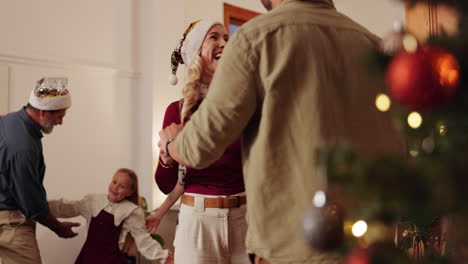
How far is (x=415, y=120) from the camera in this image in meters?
0.61

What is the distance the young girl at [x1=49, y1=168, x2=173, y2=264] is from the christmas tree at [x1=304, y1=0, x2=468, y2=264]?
296cm

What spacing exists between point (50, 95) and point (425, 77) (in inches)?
114

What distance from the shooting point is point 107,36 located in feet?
14.9

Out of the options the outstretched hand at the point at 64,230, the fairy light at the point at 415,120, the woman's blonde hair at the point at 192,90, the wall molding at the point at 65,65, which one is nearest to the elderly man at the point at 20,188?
the outstretched hand at the point at 64,230

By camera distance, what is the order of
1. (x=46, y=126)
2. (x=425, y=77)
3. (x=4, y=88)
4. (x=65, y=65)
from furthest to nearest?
(x=65, y=65) → (x=4, y=88) → (x=46, y=126) → (x=425, y=77)

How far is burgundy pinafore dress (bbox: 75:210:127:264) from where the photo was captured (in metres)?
3.43

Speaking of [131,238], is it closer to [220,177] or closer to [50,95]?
[50,95]

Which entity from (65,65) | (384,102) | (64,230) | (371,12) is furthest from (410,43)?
(371,12)

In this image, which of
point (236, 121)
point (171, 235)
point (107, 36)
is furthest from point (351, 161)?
point (107, 36)

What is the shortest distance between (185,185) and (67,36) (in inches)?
111

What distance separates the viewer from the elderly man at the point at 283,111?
1148 mm

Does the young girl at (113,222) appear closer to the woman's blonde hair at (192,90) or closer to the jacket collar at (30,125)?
the jacket collar at (30,125)

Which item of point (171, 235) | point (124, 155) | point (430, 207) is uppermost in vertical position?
point (430, 207)

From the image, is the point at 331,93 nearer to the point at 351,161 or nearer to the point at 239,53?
the point at 239,53
